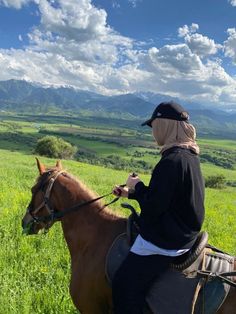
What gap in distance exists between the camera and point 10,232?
1051cm

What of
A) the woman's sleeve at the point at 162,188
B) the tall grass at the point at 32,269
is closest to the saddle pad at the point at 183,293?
the woman's sleeve at the point at 162,188

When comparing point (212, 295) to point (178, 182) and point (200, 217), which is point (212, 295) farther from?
point (178, 182)

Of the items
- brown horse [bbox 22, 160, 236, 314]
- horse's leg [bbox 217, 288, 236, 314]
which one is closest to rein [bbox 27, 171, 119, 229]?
brown horse [bbox 22, 160, 236, 314]

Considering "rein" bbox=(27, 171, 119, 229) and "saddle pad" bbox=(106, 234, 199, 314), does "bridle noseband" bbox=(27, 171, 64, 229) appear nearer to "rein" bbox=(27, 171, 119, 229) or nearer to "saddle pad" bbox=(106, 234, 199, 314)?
"rein" bbox=(27, 171, 119, 229)

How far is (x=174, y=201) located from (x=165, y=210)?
152 millimetres

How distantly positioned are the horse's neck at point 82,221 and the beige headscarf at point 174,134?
1656 mm

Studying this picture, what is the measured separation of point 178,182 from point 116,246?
A: 147 cm

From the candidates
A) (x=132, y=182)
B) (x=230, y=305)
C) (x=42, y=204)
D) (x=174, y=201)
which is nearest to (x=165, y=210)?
(x=174, y=201)

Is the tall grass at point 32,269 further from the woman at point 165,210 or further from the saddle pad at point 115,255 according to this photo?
the woman at point 165,210

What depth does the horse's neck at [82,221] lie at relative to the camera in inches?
226

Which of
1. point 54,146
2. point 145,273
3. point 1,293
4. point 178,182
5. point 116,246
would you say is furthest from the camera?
point 54,146

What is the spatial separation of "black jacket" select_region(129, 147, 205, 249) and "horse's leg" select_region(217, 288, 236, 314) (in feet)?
2.49

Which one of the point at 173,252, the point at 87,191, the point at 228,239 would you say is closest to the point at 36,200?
the point at 87,191

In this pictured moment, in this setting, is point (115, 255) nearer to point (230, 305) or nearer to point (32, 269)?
point (230, 305)
